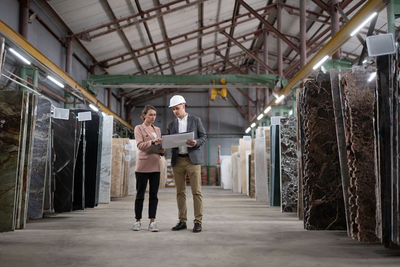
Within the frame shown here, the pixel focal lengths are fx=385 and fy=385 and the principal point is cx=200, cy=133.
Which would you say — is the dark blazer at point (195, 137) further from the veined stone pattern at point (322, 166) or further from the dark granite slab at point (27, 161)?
the dark granite slab at point (27, 161)

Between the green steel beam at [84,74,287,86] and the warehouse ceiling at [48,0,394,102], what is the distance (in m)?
1.43

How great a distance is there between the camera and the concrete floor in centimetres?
308

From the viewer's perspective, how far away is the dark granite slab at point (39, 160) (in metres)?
5.82

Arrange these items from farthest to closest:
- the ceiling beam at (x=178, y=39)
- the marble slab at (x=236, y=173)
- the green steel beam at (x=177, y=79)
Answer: the ceiling beam at (x=178, y=39), the green steel beam at (x=177, y=79), the marble slab at (x=236, y=173)

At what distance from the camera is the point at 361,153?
3916 mm

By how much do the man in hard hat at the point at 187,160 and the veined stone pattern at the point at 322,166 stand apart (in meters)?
1.38

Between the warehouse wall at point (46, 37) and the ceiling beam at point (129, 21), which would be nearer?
the warehouse wall at point (46, 37)

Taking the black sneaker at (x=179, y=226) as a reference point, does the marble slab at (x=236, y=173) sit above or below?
above

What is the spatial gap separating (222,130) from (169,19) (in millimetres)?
15319

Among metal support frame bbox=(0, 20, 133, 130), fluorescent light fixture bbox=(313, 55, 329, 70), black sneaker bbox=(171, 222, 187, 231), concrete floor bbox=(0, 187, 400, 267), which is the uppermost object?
fluorescent light fixture bbox=(313, 55, 329, 70)

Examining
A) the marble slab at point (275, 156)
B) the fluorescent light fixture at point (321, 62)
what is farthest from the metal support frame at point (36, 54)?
the fluorescent light fixture at point (321, 62)

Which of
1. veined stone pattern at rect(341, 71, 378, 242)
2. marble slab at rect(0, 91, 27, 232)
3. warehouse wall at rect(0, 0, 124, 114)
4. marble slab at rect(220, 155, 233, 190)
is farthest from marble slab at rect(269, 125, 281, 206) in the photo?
marble slab at rect(220, 155, 233, 190)

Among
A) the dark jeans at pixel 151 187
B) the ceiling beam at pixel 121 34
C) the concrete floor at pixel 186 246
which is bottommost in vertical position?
the concrete floor at pixel 186 246

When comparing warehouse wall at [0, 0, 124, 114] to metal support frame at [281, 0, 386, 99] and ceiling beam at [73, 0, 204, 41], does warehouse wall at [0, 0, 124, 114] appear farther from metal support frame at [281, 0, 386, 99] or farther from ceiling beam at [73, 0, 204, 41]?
metal support frame at [281, 0, 386, 99]
